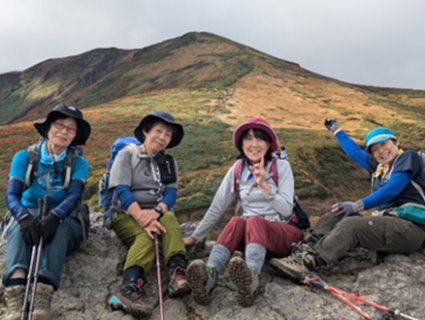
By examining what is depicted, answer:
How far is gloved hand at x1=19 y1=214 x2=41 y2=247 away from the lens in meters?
3.27

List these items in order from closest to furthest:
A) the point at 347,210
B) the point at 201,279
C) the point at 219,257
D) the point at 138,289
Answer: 1. the point at 201,279
2. the point at 138,289
3. the point at 219,257
4. the point at 347,210

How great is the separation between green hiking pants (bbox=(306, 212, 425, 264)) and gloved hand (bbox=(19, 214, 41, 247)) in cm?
275

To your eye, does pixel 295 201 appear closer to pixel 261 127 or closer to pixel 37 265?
pixel 261 127

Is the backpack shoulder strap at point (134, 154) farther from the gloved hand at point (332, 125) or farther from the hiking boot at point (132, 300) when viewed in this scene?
the gloved hand at point (332, 125)

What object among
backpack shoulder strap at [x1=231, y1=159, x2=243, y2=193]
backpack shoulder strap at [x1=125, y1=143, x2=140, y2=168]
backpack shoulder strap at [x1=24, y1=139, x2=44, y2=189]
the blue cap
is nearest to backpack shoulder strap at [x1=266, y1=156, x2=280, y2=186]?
backpack shoulder strap at [x1=231, y1=159, x2=243, y2=193]

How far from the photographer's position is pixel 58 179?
392 centimetres

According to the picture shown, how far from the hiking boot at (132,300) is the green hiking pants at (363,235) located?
179 centimetres

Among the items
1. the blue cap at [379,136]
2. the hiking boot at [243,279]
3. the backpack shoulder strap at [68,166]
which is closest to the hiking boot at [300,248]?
the hiking boot at [243,279]

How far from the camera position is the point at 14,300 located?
118 inches

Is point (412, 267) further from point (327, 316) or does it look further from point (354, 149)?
point (354, 149)

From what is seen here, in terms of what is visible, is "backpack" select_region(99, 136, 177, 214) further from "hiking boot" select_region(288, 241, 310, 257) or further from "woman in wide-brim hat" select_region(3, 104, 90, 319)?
"hiking boot" select_region(288, 241, 310, 257)

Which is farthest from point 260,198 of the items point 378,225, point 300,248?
point 378,225

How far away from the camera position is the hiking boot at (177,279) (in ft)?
11.1

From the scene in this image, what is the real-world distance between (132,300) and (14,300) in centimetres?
99
